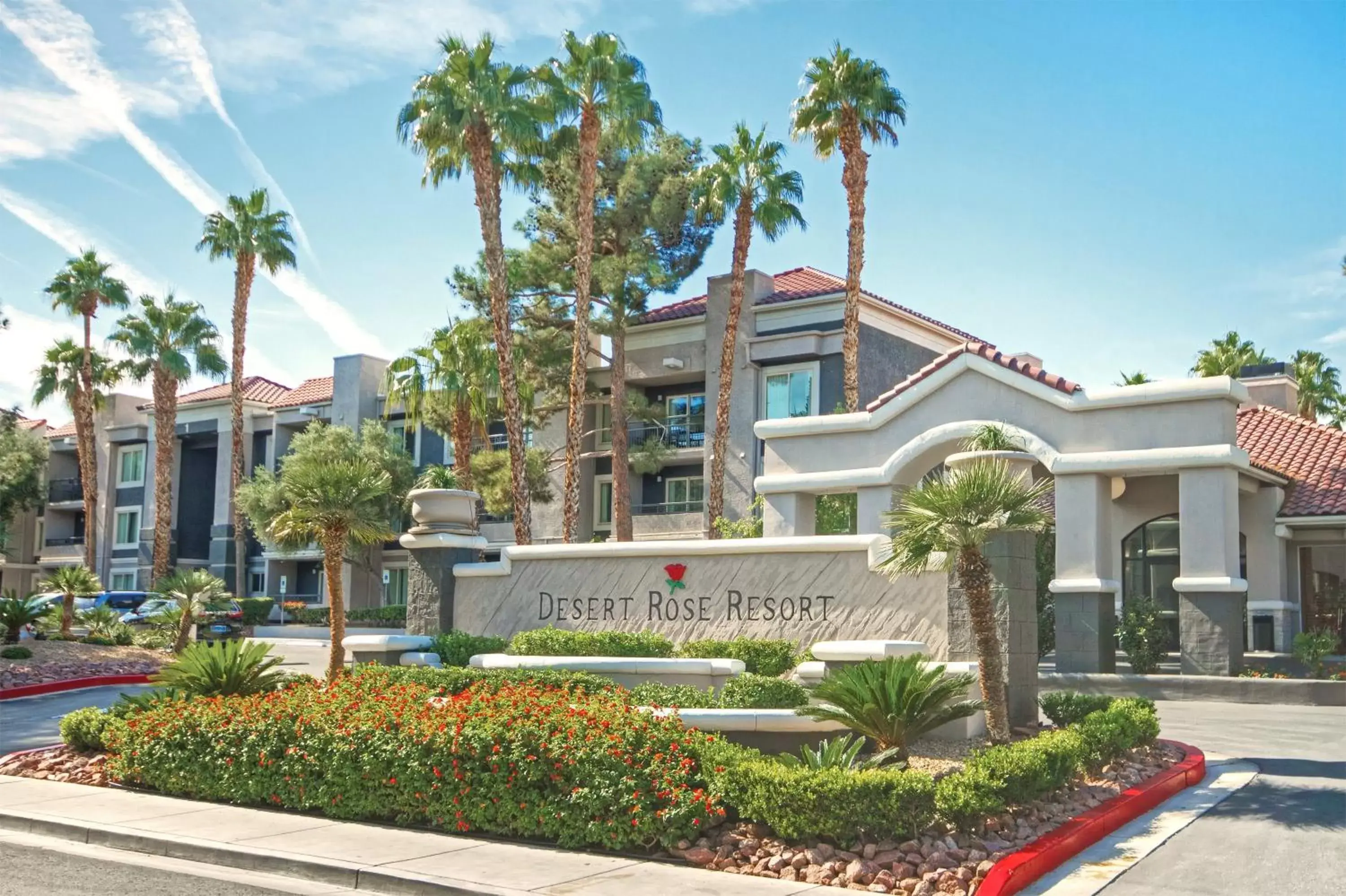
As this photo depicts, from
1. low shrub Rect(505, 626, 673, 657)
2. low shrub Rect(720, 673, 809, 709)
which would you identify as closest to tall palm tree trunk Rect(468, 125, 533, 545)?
low shrub Rect(505, 626, 673, 657)

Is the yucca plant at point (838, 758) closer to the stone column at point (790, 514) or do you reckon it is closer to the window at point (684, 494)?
the stone column at point (790, 514)

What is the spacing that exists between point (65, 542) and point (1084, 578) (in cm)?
5507

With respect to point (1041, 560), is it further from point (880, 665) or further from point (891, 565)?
point (880, 665)

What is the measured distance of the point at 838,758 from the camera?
1060 cm

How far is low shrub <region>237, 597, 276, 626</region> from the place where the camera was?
151ft

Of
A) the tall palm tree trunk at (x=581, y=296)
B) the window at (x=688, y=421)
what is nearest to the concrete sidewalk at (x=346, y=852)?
the tall palm tree trunk at (x=581, y=296)

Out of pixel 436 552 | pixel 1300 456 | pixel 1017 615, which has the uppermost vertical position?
pixel 1300 456

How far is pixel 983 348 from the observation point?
75.3ft

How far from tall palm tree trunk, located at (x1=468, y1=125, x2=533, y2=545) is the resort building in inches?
298

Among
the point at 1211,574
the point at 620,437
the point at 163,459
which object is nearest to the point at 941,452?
the point at 1211,574

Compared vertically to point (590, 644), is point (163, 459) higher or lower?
higher

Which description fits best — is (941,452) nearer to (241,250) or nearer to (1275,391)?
(1275,391)

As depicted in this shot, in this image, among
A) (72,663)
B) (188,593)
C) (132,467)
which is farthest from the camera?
(132,467)

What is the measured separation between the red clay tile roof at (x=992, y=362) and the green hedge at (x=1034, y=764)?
32.3 feet
